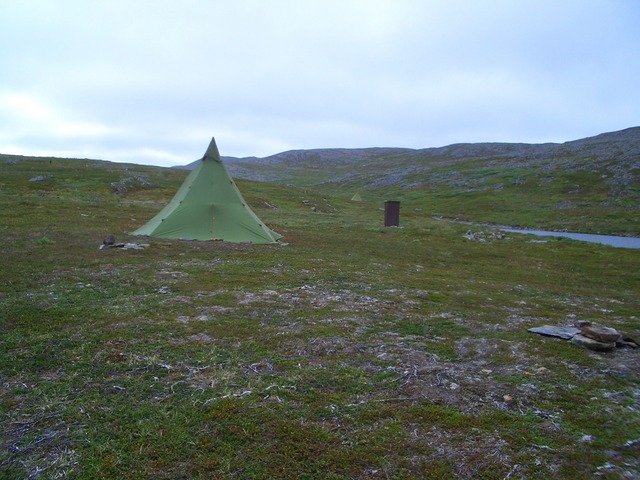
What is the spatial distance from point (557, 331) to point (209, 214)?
18.3m

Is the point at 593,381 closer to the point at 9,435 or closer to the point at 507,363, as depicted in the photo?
the point at 507,363

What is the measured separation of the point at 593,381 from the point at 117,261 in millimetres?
15227

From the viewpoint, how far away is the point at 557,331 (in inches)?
399

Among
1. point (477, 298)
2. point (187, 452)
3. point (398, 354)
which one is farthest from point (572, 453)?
point (477, 298)

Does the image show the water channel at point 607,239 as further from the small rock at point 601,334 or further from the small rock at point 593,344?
the small rock at point 593,344

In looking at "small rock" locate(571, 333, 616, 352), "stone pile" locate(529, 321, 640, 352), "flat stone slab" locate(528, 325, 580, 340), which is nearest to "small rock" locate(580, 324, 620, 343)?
"stone pile" locate(529, 321, 640, 352)

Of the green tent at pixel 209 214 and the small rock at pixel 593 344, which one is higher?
the green tent at pixel 209 214

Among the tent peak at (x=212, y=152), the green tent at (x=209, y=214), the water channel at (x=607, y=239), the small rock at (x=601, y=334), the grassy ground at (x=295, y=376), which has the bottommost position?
the water channel at (x=607, y=239)

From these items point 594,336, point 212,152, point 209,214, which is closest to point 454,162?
point 212,152

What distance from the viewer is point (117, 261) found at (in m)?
16.1

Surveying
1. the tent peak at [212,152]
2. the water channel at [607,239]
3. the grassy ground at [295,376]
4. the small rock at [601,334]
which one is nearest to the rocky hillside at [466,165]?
the water channel at [607,239]

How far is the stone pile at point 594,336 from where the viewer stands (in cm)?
923

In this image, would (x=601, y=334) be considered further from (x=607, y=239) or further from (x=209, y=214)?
(x=607, y=239)

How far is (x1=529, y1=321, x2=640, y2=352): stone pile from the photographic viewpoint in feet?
30.3
